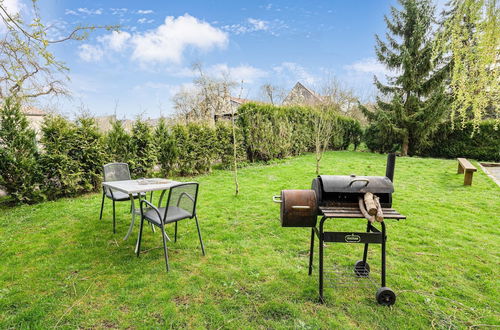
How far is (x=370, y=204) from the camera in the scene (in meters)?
1.98

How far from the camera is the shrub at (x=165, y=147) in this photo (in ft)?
25.5

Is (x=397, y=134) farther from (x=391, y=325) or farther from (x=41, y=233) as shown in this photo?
(x=41, y=233)

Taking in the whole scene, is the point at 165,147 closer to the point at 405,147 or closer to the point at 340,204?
the point at 340,204

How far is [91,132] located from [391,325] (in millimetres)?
7210

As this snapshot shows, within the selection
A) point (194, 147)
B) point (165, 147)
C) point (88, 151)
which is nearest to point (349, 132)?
point (194, 147)

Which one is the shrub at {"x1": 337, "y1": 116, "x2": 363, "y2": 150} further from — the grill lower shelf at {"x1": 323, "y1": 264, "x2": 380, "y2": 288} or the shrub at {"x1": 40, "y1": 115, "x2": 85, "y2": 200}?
the shrub at {"x1": 40, "y1": 115, "x2": 85, "y2": 200}

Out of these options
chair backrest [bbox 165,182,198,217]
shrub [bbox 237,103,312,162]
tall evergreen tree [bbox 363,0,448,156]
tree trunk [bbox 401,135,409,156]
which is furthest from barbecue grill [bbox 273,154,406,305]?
tree trunk [bbox 401,135,409,156]

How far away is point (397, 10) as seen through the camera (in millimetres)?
12805

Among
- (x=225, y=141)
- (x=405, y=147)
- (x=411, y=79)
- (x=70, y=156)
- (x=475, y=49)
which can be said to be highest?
(x=411, y=79)

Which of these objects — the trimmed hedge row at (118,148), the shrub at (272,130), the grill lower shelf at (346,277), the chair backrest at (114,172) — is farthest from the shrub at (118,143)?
the grill lower shelf at (346,277)

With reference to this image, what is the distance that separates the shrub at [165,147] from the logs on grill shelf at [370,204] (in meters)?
6.90

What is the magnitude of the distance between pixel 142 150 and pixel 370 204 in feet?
22.7

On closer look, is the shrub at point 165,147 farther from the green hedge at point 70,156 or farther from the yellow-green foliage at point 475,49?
the yellow-green foliage at point 475,49

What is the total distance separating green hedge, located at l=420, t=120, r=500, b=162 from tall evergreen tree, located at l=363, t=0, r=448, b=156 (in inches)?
38.0
